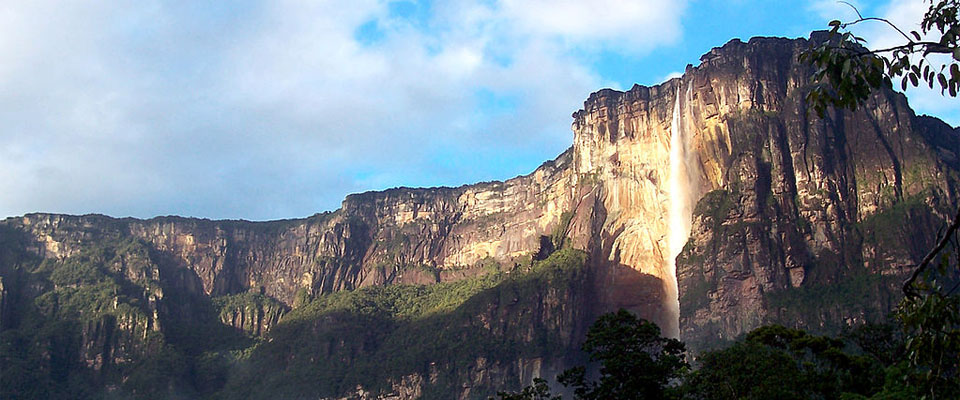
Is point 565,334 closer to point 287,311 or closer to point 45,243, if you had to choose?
point 287,311

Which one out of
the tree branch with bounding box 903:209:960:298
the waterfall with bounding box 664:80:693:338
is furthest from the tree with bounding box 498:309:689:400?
the waterfall with bounding box 664:80:693:338

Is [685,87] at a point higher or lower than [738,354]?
higher

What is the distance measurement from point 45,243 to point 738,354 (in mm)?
152203

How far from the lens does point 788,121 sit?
10950cm

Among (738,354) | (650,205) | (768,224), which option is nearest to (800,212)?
(768,224)

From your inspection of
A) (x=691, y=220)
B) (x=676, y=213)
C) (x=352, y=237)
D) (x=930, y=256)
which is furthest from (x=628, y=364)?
(x=352, y=237)

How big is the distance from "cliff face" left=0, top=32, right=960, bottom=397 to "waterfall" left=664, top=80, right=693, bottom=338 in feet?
0.78

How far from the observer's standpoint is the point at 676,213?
11725 centimetres

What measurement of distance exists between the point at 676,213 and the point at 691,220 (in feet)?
15.0

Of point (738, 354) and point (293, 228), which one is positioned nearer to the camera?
point (738, 354)

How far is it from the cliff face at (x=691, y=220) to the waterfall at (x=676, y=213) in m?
0.24

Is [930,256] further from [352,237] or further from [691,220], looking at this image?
[352,237]

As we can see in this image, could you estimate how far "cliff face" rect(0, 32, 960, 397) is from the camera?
9975cm

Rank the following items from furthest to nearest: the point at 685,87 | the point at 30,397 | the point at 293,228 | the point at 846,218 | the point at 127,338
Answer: the point at 293,228
the point at 127,338
the point at 30,397
the point at 685,87
the point at 846,218
